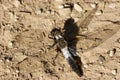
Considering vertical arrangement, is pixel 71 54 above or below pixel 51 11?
below

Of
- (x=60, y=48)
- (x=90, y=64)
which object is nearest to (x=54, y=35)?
(x=60, y=48)

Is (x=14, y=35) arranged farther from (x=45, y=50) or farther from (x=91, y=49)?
(x=91, y=49)

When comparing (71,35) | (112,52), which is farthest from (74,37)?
(112,52)

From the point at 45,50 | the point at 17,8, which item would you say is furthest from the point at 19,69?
the point at 17,8

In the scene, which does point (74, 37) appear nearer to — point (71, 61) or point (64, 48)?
point (64, 48)

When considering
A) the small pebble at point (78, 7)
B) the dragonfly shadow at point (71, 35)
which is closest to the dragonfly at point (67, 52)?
the dragonfly shadow at point (71, 35)

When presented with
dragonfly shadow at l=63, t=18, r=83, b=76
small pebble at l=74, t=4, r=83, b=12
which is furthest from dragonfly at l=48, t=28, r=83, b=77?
small pebble at l=74, t=4, r=83, b=12

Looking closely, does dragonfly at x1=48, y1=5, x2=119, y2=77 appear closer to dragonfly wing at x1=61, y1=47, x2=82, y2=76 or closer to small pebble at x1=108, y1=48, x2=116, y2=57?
dragonfly wing at x1=61, y1=47, x2=82, y2=76
